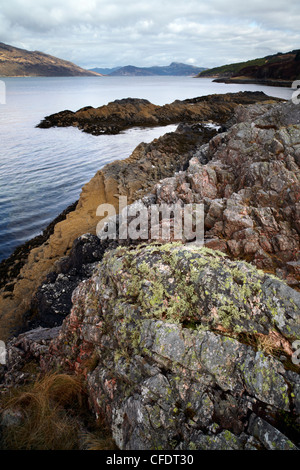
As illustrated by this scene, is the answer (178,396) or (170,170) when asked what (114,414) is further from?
(170,170)

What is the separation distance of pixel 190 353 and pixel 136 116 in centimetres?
7557

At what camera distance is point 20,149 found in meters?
49.2

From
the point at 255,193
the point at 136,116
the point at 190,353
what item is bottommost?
the point at 190,353

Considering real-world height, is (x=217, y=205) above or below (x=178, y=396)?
above

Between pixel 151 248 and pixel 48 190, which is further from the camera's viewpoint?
pixel 48 190

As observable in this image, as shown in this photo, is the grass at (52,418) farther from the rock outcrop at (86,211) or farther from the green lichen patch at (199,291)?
the rock outcrop at (86,211)

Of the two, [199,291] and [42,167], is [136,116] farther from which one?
[199,291]

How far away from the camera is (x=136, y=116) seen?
72.6 m

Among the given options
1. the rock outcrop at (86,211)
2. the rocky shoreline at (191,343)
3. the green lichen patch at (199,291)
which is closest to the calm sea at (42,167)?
the rock outcrop at (86,211)

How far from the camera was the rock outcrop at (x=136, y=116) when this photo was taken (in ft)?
217

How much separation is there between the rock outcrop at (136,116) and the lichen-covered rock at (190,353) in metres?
61.3

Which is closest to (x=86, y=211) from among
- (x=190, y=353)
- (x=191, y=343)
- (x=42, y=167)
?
→ (x=191, y=343)
